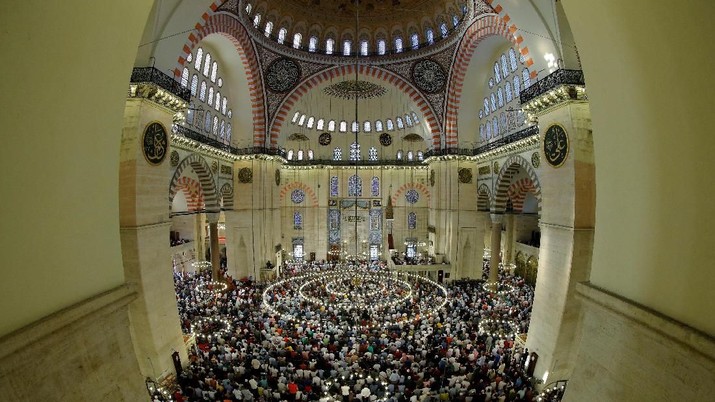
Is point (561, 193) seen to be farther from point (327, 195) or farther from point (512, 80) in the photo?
point (327, 195)

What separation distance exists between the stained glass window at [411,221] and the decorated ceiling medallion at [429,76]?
28.0ft

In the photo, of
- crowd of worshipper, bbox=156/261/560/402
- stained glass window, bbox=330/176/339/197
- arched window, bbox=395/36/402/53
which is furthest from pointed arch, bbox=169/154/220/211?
arched window, bbox=395/36/402/53

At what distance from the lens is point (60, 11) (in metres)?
1.73

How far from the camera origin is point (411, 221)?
2348 centimetres

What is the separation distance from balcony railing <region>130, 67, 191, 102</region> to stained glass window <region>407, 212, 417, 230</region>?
677 inches

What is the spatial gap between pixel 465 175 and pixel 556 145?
9.76 m

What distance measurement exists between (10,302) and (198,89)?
545 inches

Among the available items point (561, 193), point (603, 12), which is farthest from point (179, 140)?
point (603, 12)

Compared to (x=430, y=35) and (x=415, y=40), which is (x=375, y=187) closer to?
(x=415, y=40)

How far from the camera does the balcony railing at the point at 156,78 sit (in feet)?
25.0

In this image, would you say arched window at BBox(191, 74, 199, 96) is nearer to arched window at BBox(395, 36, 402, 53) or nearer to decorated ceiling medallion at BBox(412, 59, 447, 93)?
arched window at BBox(395, 36, 402, 53)

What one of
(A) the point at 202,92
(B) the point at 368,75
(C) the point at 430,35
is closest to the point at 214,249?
(A) the point at 202,92

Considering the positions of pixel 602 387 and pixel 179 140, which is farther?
pixel 179 140

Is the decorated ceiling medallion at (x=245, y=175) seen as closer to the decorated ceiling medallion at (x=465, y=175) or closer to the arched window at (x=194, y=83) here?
the arched window at (x=194, y=83)
